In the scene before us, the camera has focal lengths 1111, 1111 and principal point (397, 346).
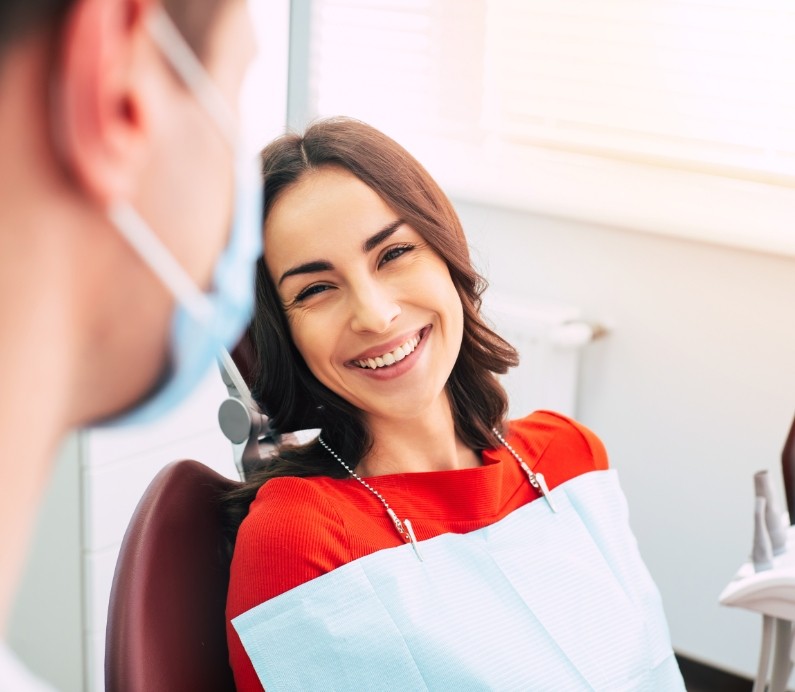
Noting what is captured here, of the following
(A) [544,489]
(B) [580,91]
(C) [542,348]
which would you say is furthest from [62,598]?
(B) [580,91]

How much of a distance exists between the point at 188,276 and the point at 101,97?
0.04 meters

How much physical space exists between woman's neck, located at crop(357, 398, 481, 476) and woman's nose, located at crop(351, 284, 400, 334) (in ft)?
0.56

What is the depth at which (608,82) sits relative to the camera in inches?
84.4

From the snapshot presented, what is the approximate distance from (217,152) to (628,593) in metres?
1.10

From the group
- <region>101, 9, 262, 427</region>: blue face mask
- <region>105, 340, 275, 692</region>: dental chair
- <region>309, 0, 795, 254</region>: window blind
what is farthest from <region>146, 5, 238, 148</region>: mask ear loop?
<region>309, 0, 795, 254</region>: window blind

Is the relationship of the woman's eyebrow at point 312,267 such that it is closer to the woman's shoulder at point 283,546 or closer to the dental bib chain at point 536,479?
the woman's shoulder at point 283,546

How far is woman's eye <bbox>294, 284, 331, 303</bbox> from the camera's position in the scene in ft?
3.50

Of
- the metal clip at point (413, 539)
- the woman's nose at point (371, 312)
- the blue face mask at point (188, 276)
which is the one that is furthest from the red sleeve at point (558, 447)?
the blue face mask at point (188, 276)

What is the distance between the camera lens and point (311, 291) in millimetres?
1070

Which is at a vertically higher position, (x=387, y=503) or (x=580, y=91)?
(x=580, y=91)

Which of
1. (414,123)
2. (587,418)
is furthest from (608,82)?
(587,418)

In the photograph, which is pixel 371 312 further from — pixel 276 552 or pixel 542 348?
pixel 542 348

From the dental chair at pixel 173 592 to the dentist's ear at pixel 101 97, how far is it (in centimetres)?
76

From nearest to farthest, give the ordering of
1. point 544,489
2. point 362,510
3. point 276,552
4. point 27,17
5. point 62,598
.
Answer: point 27,17 → point 62,598 → point 276,552 → point 362,510 → point 544,489
